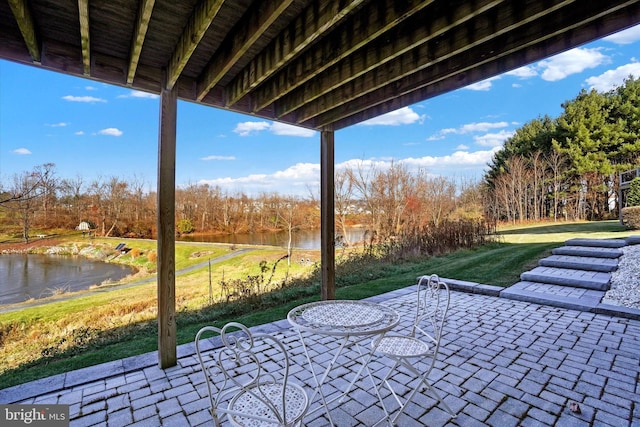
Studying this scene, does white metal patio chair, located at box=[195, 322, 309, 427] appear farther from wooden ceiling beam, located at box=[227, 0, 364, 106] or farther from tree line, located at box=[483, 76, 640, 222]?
tree line, located at box=[483, 76, 640, 222]

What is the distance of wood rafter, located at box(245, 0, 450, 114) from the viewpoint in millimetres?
1693

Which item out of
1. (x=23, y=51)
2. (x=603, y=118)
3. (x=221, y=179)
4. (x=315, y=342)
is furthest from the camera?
(x=603, y=118)

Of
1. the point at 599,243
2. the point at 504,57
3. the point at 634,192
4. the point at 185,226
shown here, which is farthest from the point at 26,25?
the point at 634,192

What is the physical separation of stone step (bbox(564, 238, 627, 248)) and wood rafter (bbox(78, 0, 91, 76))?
8.95m

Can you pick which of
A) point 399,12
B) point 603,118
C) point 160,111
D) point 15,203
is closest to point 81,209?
point 15,203

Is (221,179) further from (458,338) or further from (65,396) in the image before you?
(458,338)

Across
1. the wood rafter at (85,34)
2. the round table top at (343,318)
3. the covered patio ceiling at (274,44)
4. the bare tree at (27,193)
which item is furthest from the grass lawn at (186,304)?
the wood rafter at (85,34)

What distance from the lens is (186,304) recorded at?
4.46 m

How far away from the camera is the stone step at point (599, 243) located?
249 inches

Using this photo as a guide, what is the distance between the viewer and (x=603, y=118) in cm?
1317

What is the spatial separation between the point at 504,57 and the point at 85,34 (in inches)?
110

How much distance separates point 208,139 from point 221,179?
1.17 metres

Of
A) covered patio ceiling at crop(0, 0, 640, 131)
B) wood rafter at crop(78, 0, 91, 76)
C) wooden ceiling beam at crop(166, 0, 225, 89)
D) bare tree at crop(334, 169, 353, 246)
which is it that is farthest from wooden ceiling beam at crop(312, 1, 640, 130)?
bare tree at crop(334, 169, 353, 246)

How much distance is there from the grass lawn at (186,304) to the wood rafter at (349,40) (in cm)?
269
